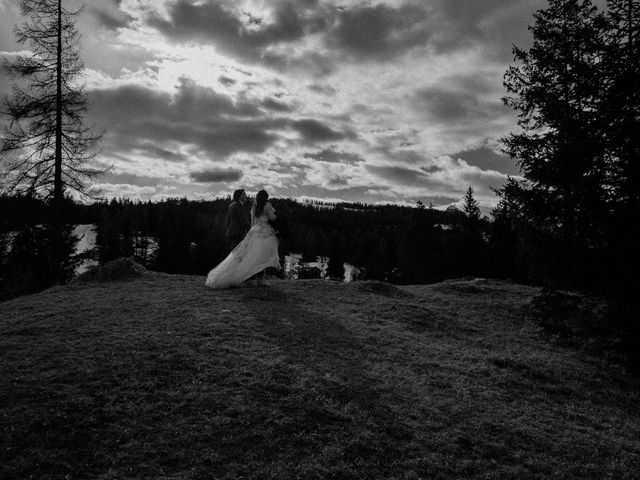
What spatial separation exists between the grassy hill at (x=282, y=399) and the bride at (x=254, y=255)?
210 cm

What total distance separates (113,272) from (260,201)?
6.08 metres

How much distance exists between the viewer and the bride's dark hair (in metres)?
12.0

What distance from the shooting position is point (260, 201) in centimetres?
1216

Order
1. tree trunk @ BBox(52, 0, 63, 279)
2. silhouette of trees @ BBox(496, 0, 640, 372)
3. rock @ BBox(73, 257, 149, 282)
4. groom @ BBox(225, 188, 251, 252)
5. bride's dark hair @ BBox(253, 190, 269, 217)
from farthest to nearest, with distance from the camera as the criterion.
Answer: tree trunk @ BBox(52, 0, 63, 279), rock @ BBox(73, 257, 149, 282), groom @ BBox(225, 188, 251, 252), bride's dark hair @ BBox(253, 190, 269, 217), silhouette of trees @ BBox(496, 0, 640, 372)

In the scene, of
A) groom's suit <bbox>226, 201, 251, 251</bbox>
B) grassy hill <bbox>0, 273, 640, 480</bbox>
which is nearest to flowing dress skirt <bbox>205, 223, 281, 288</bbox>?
groom's suit <bbox>226, 201, 251, 251</bbox>

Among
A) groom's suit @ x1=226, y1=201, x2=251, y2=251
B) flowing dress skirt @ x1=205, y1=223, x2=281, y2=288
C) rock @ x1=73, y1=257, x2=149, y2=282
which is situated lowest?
rock @ x1=73, y1=257, x2=149, y2=282

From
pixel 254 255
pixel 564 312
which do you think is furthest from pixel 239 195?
pixel 564 312

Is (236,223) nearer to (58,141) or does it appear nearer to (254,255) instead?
(254,255)

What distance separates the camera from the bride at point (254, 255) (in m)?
12.1

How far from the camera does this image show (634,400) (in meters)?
7.70

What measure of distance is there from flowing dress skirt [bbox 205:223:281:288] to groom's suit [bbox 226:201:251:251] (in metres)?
1.08

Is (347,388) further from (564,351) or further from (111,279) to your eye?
(111,279)

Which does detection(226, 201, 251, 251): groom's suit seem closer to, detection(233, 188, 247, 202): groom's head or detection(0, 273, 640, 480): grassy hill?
detection(233, 188, 247, 202): groom's head

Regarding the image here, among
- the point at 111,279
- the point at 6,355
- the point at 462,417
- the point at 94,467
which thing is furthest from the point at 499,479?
the point at 111,279
